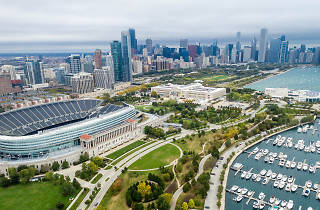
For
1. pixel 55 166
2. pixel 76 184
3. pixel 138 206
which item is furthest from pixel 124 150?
pixel 138 206

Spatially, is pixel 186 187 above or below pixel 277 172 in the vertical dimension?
above

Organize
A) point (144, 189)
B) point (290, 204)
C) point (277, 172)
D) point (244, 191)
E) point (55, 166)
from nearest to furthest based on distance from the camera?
1. point (290, 204)
2. point (144, 189)
3. point (244, 191)
4. point (277, 172)
5. point (55, 166)

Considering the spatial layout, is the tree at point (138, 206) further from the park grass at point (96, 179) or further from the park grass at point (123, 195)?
the park grass at point (96, 179)

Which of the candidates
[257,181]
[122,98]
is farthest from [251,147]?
[122,98]

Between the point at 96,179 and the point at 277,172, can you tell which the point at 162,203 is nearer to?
the point at 96,179

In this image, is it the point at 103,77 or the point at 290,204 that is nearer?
the point at 290,204

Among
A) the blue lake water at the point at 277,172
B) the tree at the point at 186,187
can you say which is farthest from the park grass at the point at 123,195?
the blue lake water at the point at 277,172
